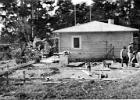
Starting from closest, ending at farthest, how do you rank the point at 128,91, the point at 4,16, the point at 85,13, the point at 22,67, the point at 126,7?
the point at 128,91
the point at 22,67
the point at 4,16
the point at 126,7
the point at 85,13

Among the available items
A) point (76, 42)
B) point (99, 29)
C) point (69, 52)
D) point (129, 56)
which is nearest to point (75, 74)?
point (129, 56)

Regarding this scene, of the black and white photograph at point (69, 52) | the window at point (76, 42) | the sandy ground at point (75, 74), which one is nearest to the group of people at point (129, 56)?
the black and white photograph at point (69, 52)

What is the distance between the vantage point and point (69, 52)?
2123 centimetres

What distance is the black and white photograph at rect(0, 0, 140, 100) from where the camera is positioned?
9.33 meters

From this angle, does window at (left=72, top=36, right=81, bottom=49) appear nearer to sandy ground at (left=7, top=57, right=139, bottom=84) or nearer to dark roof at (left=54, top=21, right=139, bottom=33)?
dark roof at (left=54, top=21, right=139, bottom=33)

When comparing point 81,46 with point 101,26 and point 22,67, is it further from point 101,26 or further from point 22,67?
point 22,67

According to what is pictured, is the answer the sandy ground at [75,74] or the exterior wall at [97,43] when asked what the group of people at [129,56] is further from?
the exterior wall at [97,43]

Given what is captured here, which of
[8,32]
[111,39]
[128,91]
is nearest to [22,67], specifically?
[111,39]

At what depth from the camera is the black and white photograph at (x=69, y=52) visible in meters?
9.33

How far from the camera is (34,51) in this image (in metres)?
24.0

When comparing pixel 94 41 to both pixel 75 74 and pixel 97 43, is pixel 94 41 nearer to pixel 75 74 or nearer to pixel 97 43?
pixel 97 43

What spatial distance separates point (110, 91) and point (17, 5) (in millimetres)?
37223

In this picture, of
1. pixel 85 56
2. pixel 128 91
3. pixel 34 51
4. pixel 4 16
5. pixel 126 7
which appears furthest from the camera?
pixel 126 7

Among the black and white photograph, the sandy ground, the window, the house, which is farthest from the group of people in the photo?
the window
